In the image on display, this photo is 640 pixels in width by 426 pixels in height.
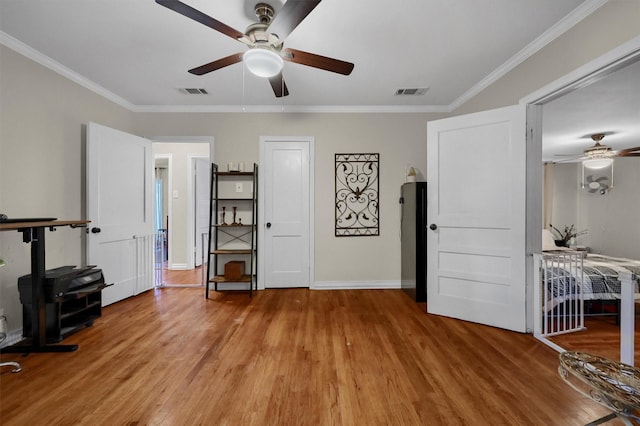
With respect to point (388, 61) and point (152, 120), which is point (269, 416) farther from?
point (152, 120)

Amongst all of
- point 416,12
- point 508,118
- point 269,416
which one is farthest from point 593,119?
point 269,416

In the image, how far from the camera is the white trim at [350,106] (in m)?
2.02

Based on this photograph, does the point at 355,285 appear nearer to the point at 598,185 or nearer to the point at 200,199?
the point at 200,199

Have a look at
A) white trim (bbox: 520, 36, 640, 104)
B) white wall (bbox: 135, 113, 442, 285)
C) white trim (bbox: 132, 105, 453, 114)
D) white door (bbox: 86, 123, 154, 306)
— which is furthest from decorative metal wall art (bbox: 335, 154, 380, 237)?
white door (bbox: 86, 123, 154, 306)

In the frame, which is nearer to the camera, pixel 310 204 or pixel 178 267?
pixel 310 204

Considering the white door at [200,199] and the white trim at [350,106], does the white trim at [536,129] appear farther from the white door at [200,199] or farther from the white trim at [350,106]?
the white door at [200,199]

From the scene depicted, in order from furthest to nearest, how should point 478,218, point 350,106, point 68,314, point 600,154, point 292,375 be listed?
point 600,154
point 350,106
point 478,218
point 68,314
point 292,375

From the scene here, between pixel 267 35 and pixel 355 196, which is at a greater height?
pixel 267 35

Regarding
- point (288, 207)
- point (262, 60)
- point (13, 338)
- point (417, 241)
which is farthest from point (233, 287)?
point (262, 60)

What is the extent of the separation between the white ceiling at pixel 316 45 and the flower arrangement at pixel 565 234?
2.55 metres

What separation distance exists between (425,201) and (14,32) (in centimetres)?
417

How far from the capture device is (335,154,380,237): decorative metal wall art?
374cm

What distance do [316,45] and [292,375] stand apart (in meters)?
2.68

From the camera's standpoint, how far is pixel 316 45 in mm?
2354
